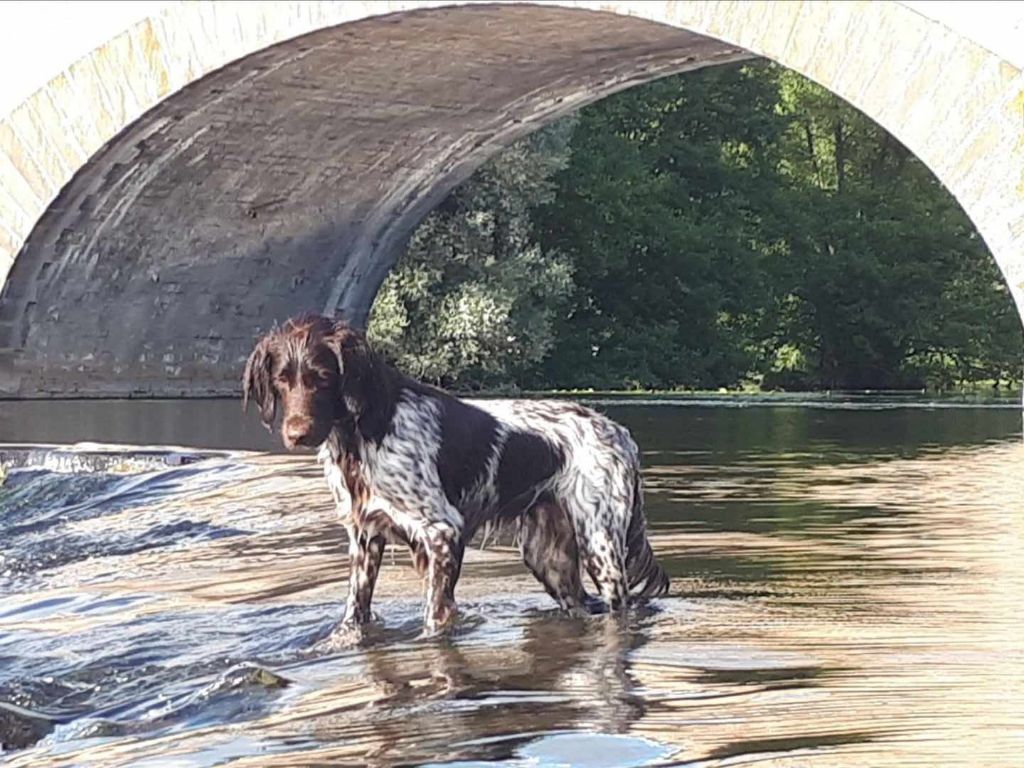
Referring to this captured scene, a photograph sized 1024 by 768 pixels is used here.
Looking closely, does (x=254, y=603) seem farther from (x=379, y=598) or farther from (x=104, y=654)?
(x=104, y=654)

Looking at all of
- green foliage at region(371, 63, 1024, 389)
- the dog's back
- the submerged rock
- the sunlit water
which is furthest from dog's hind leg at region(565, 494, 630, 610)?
green foliage at region(371, 63, 1024, 389)

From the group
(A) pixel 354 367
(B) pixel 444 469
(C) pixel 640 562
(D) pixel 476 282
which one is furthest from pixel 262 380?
(D) pixel 476 282

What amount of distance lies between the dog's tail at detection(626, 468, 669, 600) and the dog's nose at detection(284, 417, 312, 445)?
3.99 feet

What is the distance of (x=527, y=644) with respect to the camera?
608cm

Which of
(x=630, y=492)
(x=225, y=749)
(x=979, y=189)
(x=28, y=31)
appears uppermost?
(x=28, y=31)

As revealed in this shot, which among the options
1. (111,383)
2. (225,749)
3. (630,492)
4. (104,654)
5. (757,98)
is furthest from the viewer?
(757,98)

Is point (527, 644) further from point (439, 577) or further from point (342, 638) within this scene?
point (342, 638)

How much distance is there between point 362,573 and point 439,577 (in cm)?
22

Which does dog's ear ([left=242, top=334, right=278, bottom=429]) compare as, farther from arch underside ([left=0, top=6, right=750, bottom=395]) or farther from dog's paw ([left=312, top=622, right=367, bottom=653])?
arch underside ([left=0, top=6, right=750, bottom=395])

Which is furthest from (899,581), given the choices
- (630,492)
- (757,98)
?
(757,98)

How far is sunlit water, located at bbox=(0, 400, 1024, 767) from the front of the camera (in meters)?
4.74

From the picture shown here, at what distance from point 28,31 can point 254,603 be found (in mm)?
10148

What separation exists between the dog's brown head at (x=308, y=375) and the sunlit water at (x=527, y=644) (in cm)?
63

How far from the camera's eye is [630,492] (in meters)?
6.66
